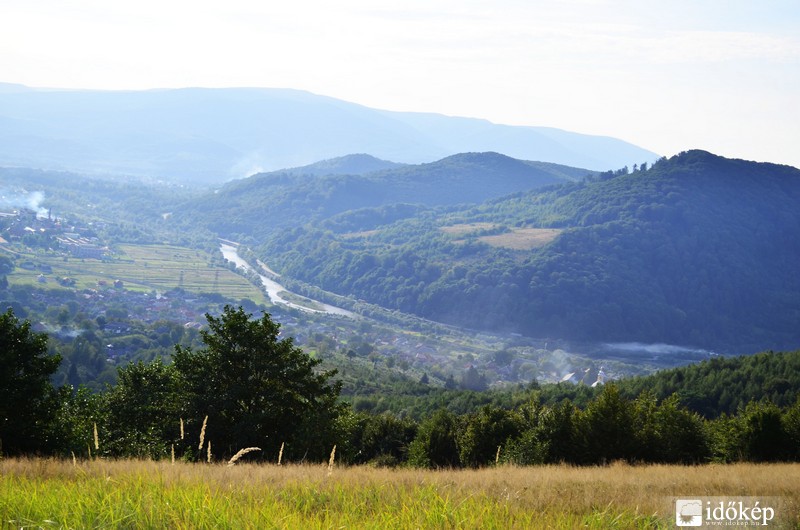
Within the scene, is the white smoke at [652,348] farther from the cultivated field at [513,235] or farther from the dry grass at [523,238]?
the cultivated field at [513,235]

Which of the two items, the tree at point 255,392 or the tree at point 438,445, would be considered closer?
the tree at point 255,392

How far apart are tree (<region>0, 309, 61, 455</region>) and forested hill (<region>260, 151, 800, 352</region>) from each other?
120509mm

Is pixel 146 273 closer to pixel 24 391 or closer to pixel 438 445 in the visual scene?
pixel 438 445

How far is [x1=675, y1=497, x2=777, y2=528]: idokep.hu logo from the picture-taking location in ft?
18.3

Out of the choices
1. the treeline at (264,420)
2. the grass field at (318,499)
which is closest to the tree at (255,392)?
the treeline at (264,420)

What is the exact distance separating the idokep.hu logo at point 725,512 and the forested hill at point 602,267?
416 ft

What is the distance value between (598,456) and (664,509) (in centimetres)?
1399

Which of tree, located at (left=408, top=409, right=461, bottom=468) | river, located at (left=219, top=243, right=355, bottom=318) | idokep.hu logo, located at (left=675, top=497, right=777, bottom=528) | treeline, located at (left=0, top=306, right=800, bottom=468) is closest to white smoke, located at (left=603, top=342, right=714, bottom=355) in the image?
river, located at (left=219, top=243, right=355, bottom=318)

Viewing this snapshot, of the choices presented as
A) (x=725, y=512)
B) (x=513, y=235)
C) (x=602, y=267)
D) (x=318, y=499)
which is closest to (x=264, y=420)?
(x=318, y=499)

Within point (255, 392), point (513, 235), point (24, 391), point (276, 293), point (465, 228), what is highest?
point (465, 228)

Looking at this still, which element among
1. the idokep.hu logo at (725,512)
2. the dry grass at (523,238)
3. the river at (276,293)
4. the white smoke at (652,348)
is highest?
the dry grass at (523,238)

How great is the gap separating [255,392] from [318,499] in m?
11.8

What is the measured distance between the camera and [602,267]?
157000 mm

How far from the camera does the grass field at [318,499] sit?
15.3ft
